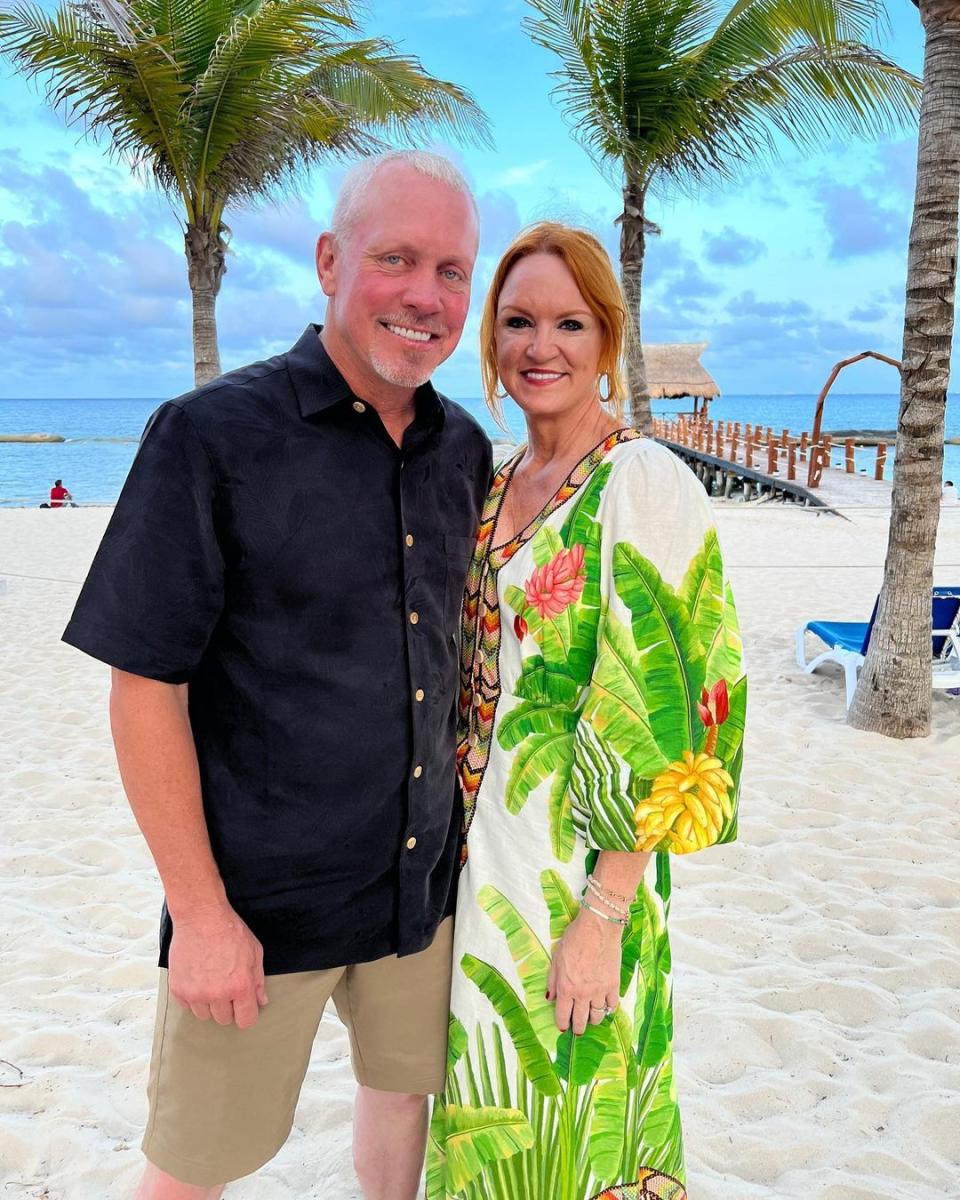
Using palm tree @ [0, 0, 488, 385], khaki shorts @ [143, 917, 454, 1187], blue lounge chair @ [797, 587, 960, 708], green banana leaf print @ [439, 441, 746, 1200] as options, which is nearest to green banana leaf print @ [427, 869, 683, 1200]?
green banana leaf print @ [439, 441, 746, 1200]

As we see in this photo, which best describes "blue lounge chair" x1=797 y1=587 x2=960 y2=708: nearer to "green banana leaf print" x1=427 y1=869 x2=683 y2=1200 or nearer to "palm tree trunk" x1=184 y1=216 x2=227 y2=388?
"green banana leaf print" x1=427 y1=869 x2=683 y2=1200

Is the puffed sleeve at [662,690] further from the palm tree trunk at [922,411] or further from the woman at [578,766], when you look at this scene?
the palm tree trunk at [922,411]

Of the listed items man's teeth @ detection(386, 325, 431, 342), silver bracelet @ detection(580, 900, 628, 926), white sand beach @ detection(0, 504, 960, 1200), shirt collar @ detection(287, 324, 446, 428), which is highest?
man's teeth @ detection(386, 325, 431, 342)

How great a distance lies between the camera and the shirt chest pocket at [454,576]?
186 centimetres

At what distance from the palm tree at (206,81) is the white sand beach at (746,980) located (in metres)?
7.67

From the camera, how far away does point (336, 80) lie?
12953 mm

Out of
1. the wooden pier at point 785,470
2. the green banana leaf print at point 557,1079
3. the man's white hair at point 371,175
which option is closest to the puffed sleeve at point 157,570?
the man's white hair at point 371,175

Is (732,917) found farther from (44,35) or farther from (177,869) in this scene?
(44,35)

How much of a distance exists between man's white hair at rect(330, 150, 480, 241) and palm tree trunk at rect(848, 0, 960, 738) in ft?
14.7

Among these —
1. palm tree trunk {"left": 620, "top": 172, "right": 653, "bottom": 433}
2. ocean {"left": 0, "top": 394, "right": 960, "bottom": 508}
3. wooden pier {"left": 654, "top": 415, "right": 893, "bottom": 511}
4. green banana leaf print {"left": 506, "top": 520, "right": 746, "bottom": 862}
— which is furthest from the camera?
ocean {"left": 0, "top": 394, "right": 960, "bottom": 508}

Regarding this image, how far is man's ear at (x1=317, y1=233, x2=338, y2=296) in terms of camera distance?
1.85m

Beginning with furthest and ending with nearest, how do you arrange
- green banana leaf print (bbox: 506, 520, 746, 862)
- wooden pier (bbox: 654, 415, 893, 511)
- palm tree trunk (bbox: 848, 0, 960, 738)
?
wooden pier (bbox: 654, 415, 893, 511)
palm tree trunk (bbox: 848, 0, 960, 738)
green banana leaf print (bbox: 506, 520, 746, 862)

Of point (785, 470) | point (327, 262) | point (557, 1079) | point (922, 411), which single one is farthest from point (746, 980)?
point (785, 470)

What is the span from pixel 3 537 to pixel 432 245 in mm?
16007
